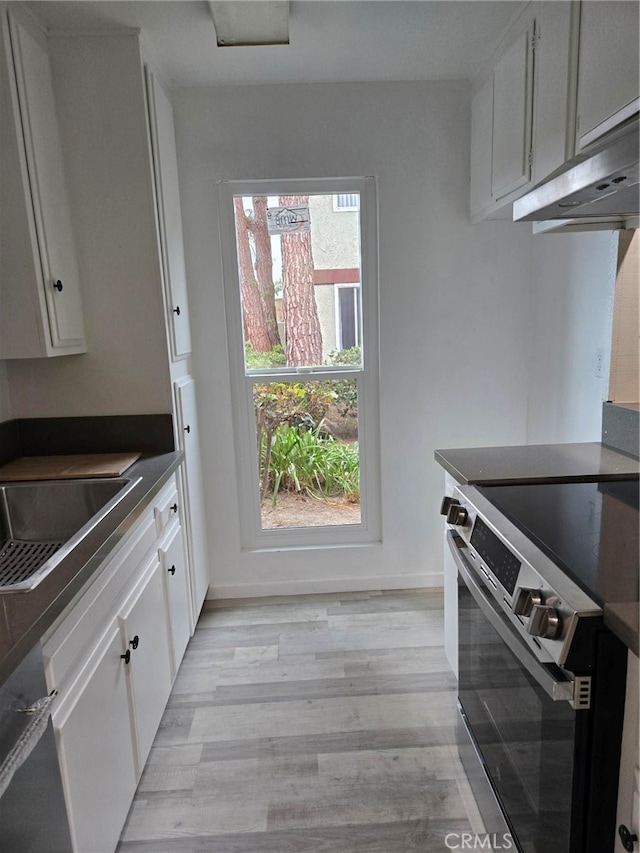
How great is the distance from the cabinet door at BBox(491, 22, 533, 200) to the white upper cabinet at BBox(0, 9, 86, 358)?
5.33ft

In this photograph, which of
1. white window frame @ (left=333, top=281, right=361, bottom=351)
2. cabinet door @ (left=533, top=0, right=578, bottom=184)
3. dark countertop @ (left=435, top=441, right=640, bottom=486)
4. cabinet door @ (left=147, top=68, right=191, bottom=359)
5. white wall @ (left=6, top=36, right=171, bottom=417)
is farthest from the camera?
white window frame @ (left=333, top=281, right=361, bottom=351)

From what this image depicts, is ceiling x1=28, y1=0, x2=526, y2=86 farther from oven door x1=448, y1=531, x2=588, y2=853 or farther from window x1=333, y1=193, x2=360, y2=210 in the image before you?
oven door x1=448, y1=531, x2=588, y2=853

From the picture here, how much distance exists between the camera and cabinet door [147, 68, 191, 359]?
2.06m

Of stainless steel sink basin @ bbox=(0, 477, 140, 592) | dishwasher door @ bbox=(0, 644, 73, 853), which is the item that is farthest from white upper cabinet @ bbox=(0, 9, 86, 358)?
dishwasher door @ bbox=(0, 644, 73, 853)

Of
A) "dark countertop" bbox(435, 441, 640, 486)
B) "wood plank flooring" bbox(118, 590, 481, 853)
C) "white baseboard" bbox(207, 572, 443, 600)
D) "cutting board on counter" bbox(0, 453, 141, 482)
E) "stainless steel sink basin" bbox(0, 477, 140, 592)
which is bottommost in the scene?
"wood plank flooring" bbox(118, 590, 481, 853)

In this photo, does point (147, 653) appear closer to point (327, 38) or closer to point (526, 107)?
point (526, 107)

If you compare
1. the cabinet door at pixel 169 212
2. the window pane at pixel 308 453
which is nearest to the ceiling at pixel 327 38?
the cabinet door at pixel 169 212

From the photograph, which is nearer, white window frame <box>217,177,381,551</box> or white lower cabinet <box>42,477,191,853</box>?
white lower cabinet <box>42,477,191,853</box>

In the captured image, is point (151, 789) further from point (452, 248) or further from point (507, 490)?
point (452, 248)

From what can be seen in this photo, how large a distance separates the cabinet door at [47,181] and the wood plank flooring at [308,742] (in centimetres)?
148

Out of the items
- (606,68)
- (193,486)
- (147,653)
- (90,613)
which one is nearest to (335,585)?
(193,486)

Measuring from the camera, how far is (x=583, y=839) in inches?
37.9

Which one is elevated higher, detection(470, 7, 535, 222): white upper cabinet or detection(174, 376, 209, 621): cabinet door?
detection(470, 7, 535, 222): white upper cabinet

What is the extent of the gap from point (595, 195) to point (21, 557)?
1901mm
